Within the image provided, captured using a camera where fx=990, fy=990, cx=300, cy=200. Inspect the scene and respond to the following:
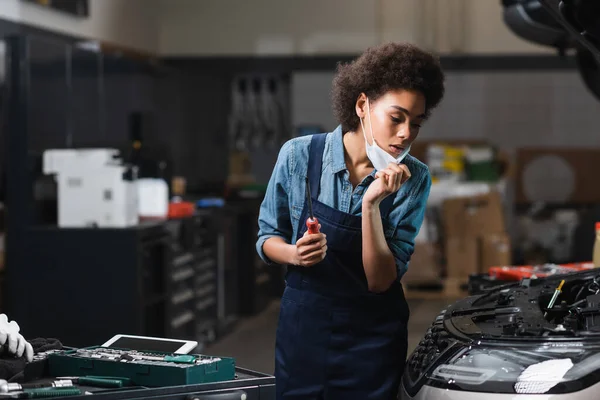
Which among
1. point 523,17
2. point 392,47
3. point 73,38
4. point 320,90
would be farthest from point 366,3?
point 392,47

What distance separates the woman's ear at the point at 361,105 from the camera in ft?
7.98

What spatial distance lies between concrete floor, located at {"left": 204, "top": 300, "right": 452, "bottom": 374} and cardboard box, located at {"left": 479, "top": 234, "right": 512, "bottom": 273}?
0.58 m

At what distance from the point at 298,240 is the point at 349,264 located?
0.18 metres

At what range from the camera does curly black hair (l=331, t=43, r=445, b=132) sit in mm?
2357

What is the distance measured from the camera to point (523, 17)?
4340mm

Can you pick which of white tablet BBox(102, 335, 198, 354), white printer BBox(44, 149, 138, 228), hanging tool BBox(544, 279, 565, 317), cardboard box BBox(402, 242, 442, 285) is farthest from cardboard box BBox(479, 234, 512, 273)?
white tablet BBox(102, 335, 198, 354)

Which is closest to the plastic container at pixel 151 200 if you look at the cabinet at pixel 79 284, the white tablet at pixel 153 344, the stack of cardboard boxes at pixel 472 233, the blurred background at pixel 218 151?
the blurred background at pixel 218 151

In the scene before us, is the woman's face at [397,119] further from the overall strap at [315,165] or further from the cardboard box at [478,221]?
the cardboard box at [478,221]

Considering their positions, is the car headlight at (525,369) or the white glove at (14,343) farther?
the car headlight at (525,369)

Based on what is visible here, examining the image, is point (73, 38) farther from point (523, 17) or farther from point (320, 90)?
point (523, 17)

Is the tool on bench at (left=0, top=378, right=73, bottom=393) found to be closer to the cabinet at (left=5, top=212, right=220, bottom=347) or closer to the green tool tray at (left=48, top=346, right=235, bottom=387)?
the green tool tray at (left=48, top=346, right=235, bottom=387)

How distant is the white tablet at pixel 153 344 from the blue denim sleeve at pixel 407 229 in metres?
0.61

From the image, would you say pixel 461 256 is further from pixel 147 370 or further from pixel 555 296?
pixel 147 370

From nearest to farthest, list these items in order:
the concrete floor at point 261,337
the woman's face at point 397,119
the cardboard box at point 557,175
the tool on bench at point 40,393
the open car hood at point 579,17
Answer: the tool on bench at point 40,393 → the woman's face at point 397,119 → the open car hood at point 579,17 → the concrete floor at point 261,337 → the cardboard box at point 557,175
